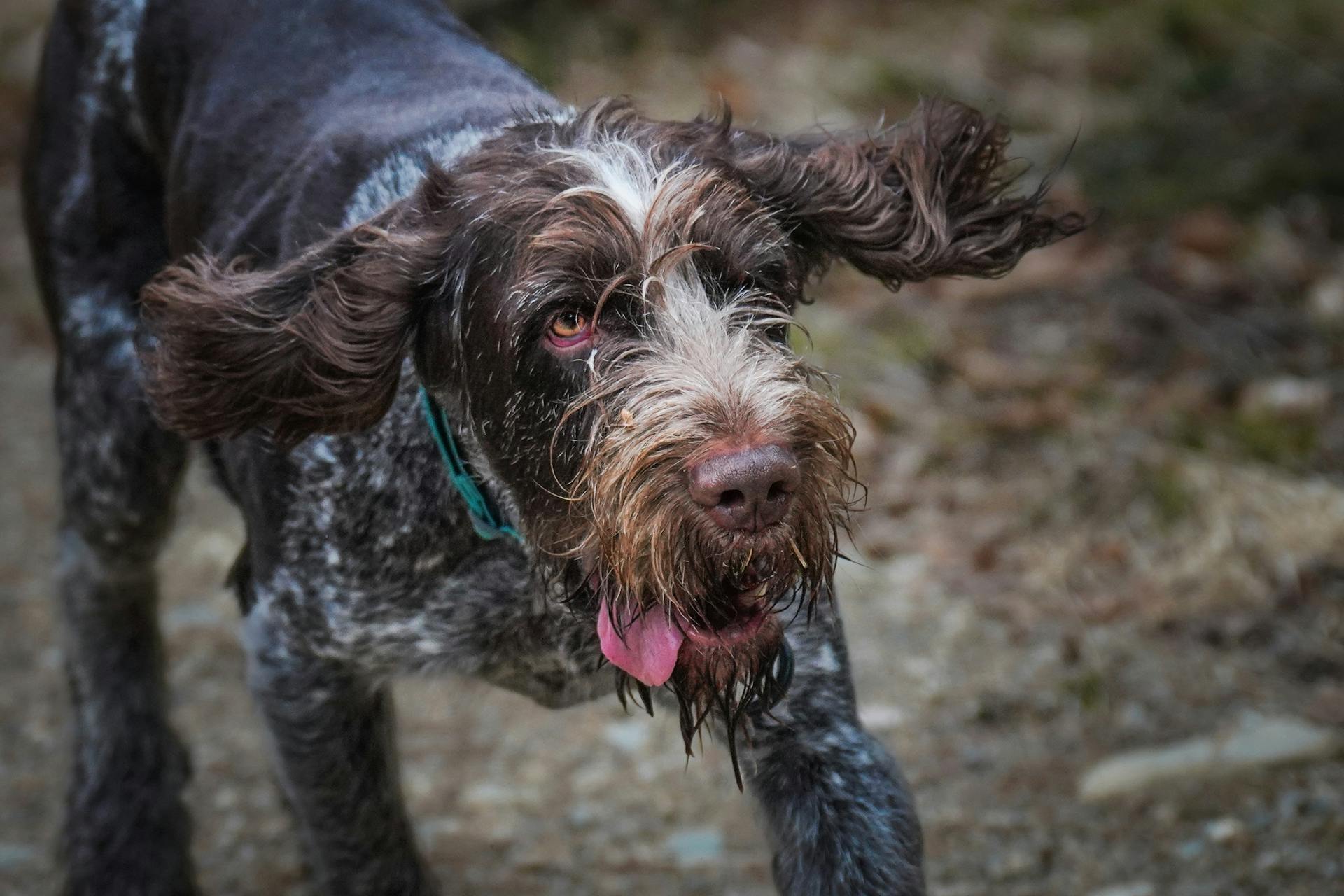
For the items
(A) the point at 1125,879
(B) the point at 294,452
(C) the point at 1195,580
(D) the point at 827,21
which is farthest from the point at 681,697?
(D) the point at 827,21

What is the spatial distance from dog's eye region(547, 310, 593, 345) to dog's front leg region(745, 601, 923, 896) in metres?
0.66

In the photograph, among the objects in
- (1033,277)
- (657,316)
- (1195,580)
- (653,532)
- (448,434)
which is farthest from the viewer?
(1033,277)

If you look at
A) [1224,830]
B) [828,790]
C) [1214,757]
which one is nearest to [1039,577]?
[1214,757]

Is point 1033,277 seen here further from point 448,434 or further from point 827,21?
point 448,434

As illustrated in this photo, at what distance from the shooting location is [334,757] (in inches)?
139

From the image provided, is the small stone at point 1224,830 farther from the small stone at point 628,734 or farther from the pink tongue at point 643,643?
the pink tongue at point 643,643

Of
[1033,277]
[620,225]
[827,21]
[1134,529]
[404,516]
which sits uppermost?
[827,21]

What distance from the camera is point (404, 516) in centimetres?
337

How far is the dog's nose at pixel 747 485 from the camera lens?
2.55 meters

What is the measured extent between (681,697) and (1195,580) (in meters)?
2.90

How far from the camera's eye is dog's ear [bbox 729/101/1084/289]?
324cm

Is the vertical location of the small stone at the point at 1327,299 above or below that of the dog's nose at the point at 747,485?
above

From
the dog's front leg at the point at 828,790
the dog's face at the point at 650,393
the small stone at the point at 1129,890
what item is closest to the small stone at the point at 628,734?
the small stone at the point at 1129,890

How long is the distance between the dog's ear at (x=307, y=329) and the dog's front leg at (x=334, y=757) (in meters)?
0.55
